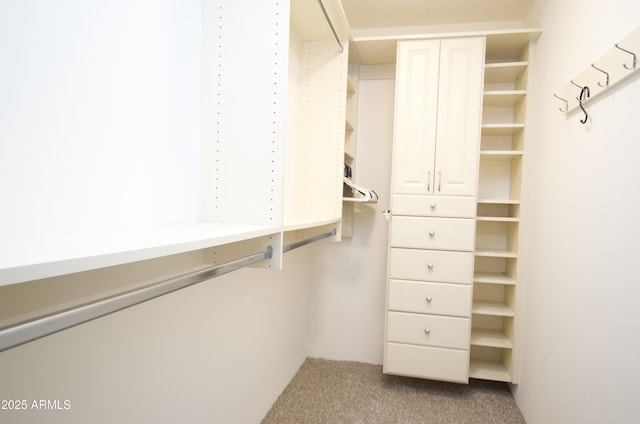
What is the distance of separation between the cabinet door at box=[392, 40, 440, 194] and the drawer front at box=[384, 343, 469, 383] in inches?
39.9

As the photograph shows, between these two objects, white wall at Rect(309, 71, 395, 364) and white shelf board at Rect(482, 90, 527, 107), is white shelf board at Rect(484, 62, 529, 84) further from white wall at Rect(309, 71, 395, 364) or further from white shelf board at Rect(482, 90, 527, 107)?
white wall at Rect(309, 71, 395, 364)

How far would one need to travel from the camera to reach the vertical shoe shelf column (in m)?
2.23

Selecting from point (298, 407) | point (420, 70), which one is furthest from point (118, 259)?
point (420, 70)

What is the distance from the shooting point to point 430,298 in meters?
2.23

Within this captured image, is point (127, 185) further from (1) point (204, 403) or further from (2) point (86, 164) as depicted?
(1) point (204, 403)

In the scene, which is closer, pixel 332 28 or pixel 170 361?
pixel 170 361

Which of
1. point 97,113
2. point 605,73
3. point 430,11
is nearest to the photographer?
point 97,113

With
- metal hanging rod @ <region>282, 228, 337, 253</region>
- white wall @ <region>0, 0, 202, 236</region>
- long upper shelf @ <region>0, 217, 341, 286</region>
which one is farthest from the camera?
metal hanging rod @ <region>282, 228, 337, 253</region>

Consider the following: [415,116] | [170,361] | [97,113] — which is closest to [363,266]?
[415,116]

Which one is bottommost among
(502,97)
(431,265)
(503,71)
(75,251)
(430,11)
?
(431,265)

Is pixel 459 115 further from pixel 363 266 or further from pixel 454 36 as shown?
pixel 363 266

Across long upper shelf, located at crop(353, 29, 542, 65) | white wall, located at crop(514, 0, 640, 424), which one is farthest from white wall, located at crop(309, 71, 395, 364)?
white wall, located at crop(514, 0, 640, 424)

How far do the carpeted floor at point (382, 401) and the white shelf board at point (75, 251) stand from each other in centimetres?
165

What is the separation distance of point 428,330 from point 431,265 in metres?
0.41
